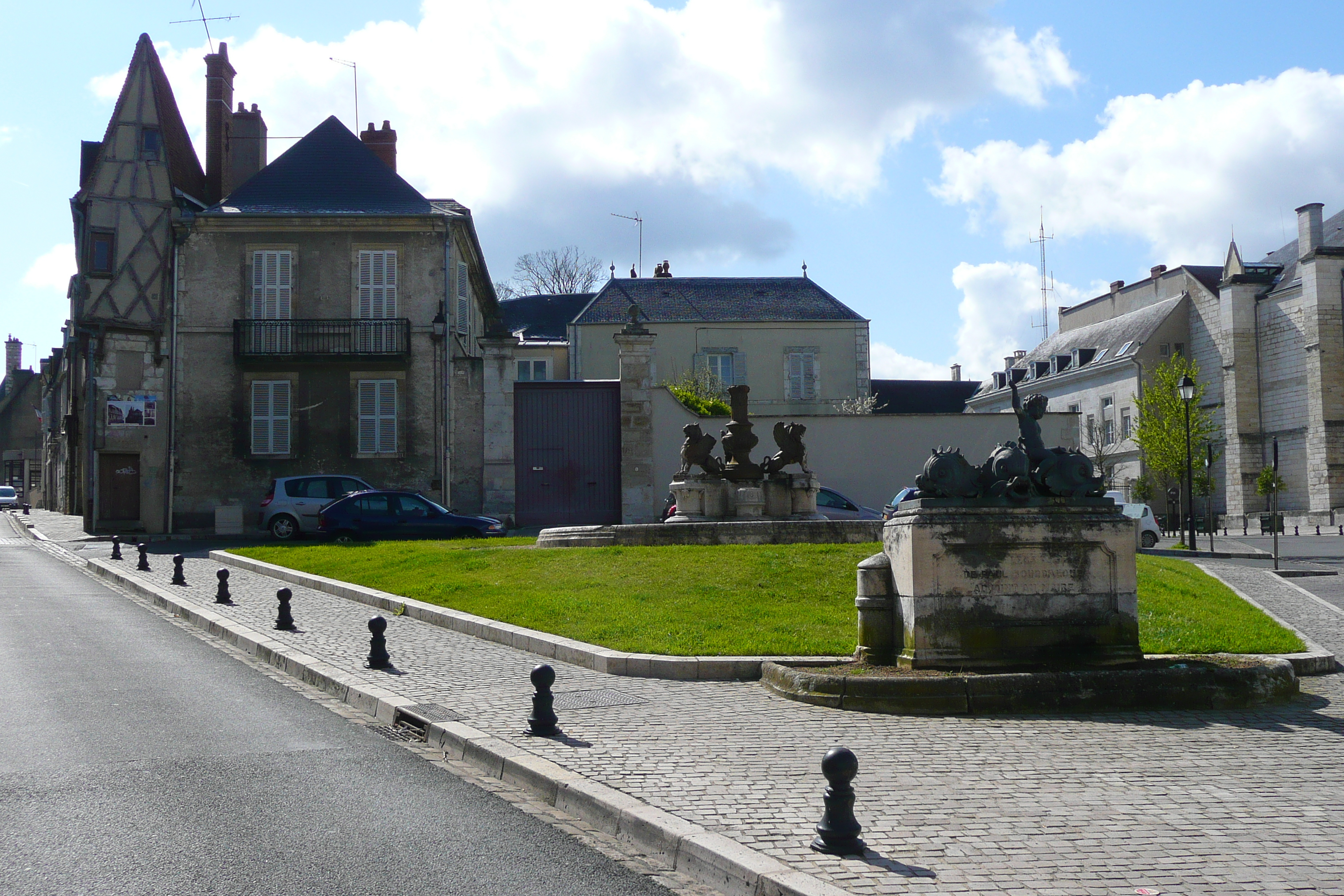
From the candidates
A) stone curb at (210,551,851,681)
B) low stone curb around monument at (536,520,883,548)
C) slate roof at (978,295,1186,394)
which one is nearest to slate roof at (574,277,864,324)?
slate roof at (978,295,1186,394)

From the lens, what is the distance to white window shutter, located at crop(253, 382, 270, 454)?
92.0ft

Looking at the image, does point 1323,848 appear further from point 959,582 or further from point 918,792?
point 959,582

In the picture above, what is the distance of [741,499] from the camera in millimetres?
19078

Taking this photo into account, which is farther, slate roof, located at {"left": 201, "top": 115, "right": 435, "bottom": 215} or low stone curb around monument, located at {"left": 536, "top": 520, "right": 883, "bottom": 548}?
slate roof, located at {"left": 201, "top": 115, "right": 435, "bottom": 215}

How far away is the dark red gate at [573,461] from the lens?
28062 mm

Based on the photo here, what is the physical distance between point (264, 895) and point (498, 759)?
2.10 metres

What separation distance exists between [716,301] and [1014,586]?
40301 millimetres

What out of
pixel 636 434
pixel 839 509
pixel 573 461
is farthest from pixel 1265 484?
pixel 573 461

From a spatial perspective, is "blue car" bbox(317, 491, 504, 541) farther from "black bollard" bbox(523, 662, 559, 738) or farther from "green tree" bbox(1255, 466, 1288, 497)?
"green tree" bbox(1255, 466, 1288, 497)

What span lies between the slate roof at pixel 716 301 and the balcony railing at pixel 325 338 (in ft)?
63.3

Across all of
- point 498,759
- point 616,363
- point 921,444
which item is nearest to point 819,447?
point 921,444

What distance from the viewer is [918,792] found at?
5.50m

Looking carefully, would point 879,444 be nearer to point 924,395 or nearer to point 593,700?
point 593,700

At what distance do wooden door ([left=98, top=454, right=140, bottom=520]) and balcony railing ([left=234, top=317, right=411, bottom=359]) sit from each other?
3.70 m
